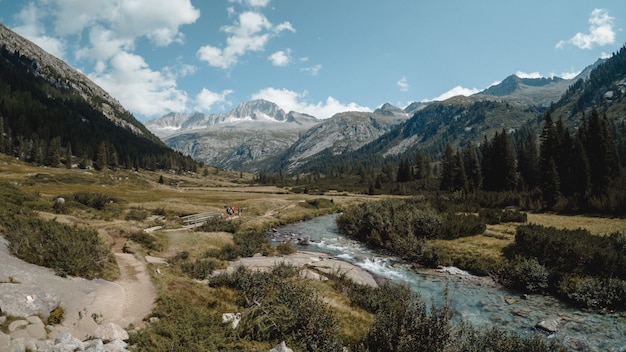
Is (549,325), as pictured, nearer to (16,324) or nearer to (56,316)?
(56,316)

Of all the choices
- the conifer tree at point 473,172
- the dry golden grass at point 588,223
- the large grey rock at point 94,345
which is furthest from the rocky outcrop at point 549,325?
the conifer tree at point 473,172

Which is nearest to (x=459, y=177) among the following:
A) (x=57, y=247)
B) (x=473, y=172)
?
(x=473, y=172)

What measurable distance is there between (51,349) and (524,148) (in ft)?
359

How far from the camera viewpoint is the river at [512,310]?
49.3 ft

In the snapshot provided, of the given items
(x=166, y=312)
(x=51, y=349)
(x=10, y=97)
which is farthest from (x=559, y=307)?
(x=10, y=97)

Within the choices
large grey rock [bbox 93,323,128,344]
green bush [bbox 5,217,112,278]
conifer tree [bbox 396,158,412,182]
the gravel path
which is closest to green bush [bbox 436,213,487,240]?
the gravel path

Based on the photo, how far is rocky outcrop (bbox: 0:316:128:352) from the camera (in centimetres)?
854

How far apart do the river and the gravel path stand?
15014mm

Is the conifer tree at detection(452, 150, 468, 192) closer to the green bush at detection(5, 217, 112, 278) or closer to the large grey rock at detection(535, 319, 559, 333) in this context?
the large grey rock at detection(535, 319, 559, 333)

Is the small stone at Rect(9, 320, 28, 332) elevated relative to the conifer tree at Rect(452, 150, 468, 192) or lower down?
lower down

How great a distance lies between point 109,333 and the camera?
10.6 metres

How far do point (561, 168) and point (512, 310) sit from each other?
5563cm

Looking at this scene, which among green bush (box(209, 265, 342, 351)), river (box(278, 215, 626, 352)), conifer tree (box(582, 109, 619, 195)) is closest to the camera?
green bush (box(209, 265, 342, 351))

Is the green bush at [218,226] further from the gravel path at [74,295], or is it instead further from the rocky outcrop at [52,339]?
the rocky outcrop at [52,339]
